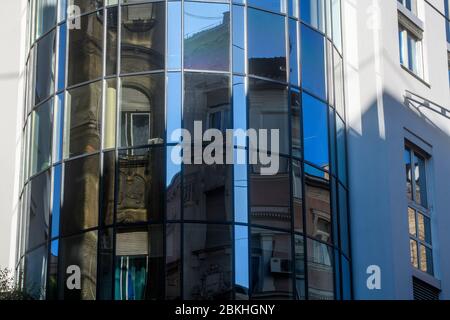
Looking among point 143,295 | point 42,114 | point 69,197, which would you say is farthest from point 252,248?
point 42,114

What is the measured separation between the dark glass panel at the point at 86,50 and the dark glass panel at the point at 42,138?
95 centimetres

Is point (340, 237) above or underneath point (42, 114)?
underneath

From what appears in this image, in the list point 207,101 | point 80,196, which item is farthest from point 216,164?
point 80,196

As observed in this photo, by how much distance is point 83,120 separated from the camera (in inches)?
1057

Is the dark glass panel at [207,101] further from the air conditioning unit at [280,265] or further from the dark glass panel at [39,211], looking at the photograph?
the dark glass panel at [39,211]

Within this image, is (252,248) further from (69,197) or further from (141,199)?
(69,197)

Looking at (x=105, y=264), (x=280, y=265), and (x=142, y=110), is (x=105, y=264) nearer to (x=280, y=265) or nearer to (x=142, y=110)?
(x=142, y=110)

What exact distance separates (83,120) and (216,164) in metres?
3.17

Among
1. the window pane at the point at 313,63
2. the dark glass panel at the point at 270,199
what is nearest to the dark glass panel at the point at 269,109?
the dark glass panel at the point at 270,199

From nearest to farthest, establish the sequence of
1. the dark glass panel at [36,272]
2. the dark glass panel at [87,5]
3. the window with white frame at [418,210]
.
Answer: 1. the dark glass panel at [36,272]
2. the dark glass panel at [87,5]
3. the window with white frame at [418,210]

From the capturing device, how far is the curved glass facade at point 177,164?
25203 mm

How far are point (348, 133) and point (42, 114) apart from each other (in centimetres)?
710

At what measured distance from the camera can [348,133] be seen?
96.3 ft

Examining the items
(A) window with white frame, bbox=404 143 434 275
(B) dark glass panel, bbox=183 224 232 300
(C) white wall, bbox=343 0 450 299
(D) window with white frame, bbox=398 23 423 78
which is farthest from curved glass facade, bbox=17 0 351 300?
(D) window with white frame, bbox=398 23 423 78
